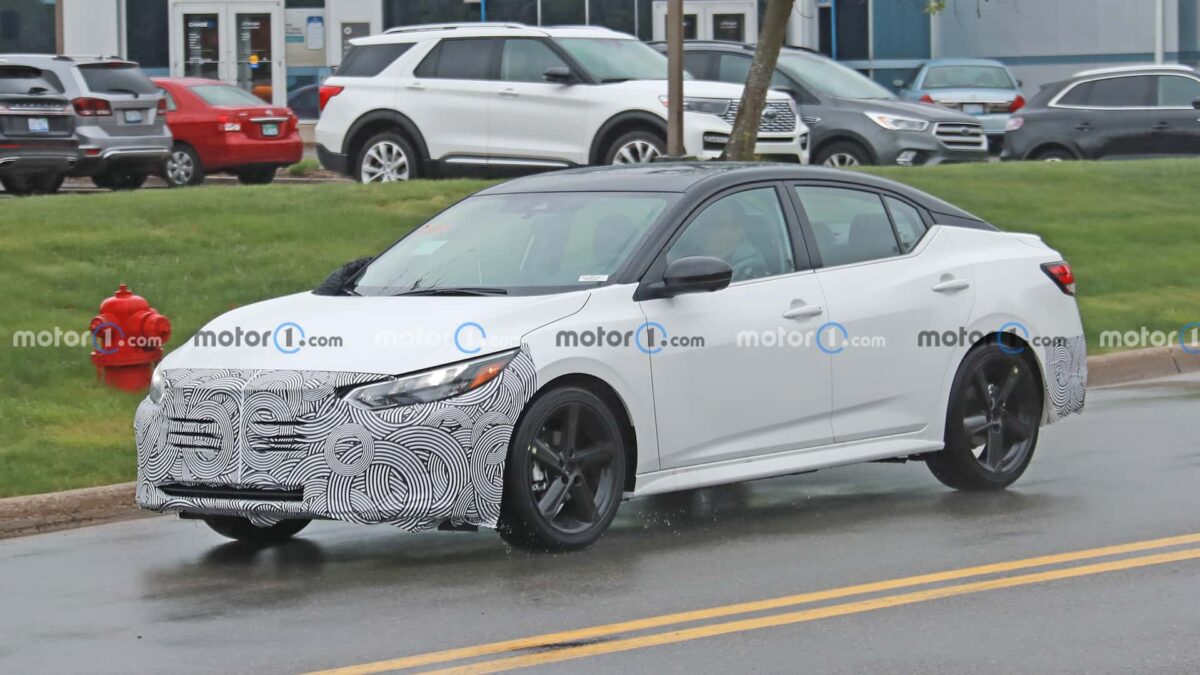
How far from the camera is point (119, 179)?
24.7 metres

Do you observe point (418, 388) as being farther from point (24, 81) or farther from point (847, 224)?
point (24, 81)

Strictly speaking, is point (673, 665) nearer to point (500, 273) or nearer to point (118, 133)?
point (500, 273)

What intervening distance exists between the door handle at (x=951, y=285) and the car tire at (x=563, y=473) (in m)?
2.05

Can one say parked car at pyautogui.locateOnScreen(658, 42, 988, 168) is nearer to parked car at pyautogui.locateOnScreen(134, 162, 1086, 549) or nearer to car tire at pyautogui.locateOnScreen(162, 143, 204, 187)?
car tire at pyautogui.locateOnScreen(162, 143, 204, 187)

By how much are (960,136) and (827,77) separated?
1671 mm

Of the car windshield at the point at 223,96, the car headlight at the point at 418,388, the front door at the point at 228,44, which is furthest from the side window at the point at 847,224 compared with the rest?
the front door at the point at 228,44

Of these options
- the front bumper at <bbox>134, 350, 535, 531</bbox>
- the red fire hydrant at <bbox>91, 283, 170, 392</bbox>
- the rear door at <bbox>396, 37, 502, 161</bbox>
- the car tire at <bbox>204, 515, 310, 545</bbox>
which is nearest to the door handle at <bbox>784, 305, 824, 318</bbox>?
the front bumper at <bbox>134, 350, 535, 531</bbox>

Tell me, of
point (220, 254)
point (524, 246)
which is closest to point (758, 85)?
point (220, 254)

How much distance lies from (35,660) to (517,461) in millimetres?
2050

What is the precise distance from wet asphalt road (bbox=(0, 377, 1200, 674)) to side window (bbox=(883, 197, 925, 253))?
3.98 feet

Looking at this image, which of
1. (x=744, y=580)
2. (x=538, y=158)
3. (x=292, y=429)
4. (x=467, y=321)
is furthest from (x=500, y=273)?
(x=538, y=158)

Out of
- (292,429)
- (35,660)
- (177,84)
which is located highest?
(177,84)

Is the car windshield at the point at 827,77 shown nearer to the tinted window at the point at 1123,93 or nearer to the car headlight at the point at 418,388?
the tinted window at the point at 1123,93

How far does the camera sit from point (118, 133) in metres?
23.5
